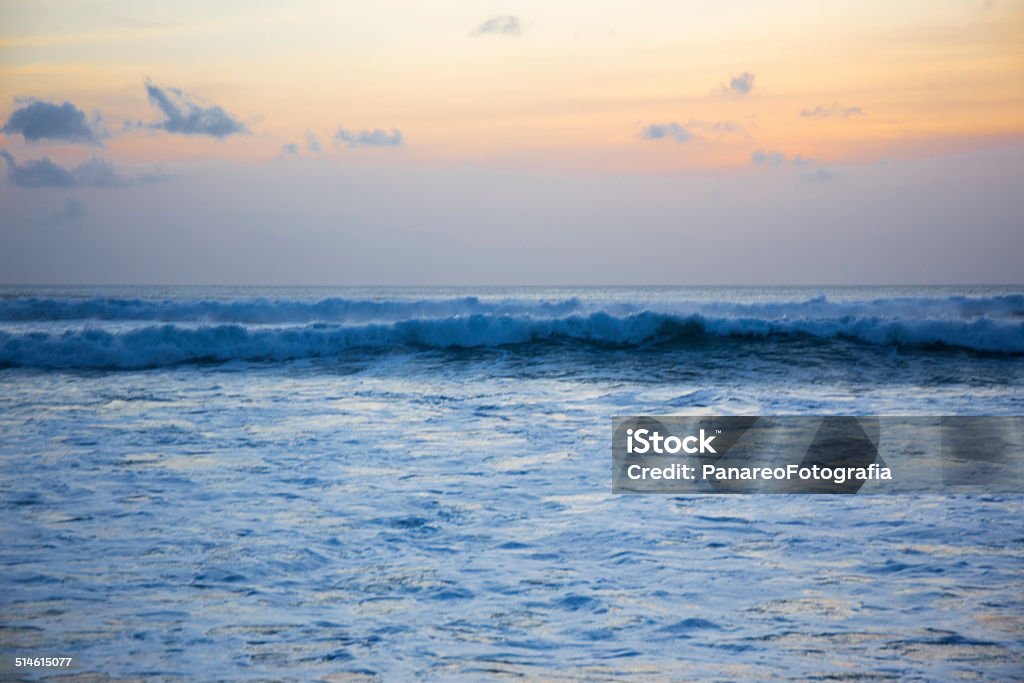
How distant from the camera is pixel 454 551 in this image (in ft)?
14.9

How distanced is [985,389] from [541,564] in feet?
32.4

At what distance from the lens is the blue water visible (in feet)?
10.8

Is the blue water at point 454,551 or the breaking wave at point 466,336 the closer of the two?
the blue water at point 454,551

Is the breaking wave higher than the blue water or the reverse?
higher

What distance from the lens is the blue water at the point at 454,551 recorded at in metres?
3.28

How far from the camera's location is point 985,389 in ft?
38.5

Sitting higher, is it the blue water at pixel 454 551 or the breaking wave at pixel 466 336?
the breaking wave at pixel 466 336

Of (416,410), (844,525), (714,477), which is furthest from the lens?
(416,410)

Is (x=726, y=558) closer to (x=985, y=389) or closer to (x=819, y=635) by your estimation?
(x=819, y=635)

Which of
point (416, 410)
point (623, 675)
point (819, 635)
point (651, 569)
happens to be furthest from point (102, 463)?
point (819, 635)

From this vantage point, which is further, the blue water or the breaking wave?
the breaking wave

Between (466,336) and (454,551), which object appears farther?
(466,336)

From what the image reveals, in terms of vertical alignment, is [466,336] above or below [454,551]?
above

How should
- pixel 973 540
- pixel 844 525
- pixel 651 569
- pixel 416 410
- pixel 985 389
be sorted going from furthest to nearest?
pixel 985 389 < pixel 416 410 < pixel 844 525 < pixel 973 540 < pixel 651 569
